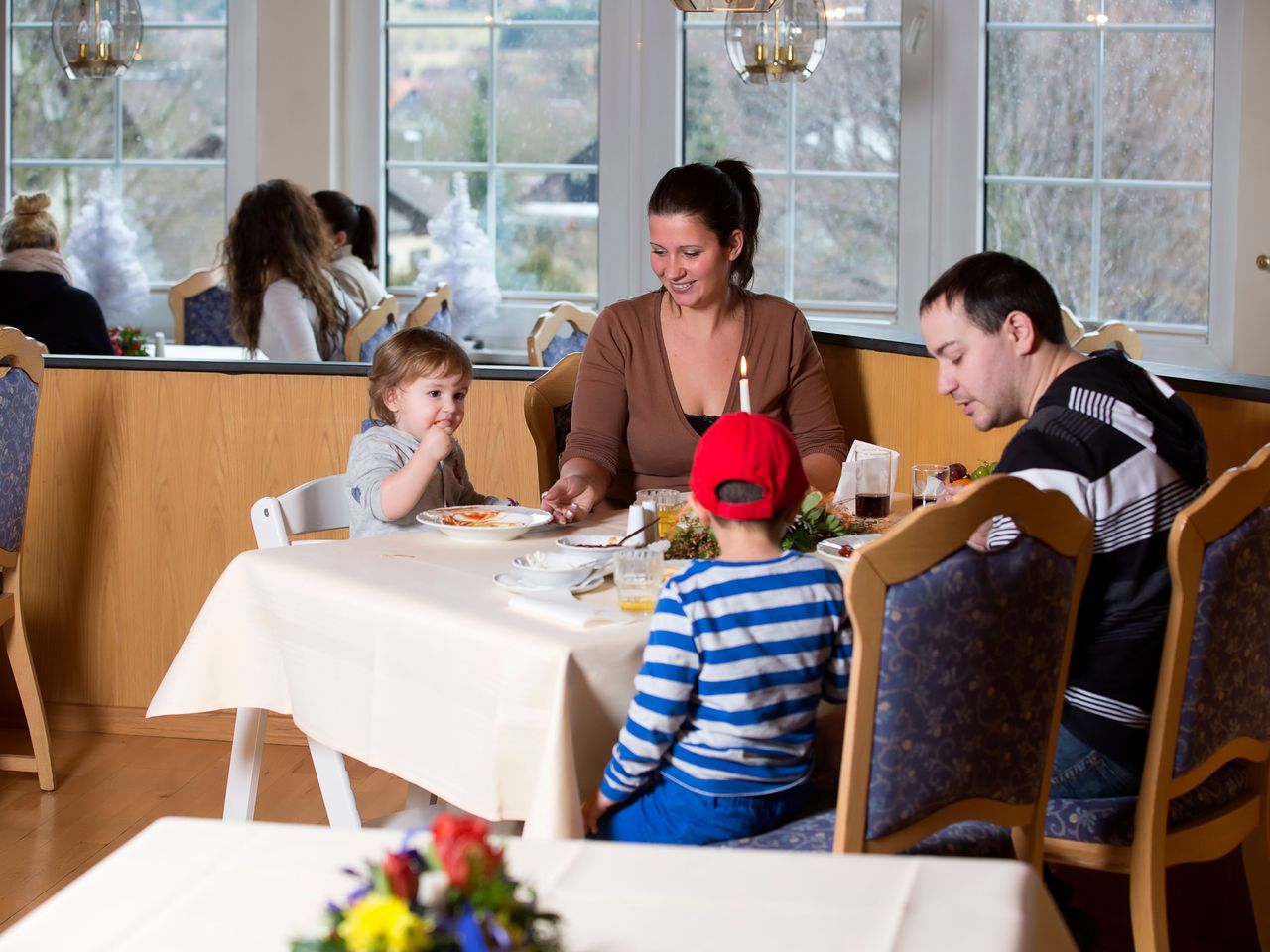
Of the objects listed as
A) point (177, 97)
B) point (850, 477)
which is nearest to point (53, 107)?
point (177, 97)

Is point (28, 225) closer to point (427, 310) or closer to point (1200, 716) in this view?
point (427, 310)

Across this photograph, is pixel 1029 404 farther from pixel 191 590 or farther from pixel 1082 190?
pixel 1082 190

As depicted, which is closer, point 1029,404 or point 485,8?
point 1029,404

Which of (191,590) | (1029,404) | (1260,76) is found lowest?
(191,590)

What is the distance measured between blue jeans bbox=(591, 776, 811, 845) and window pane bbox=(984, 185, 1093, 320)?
439cm

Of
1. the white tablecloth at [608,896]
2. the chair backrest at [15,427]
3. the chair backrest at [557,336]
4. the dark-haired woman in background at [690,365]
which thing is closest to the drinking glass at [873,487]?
the dark-haired woman in background at [690,365]

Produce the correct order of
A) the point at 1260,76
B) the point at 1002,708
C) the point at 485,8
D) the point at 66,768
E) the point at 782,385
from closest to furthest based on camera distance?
the point at 1002,708, the point at 782,385, the point at 66,768, the point at 1260,76, the point at 485,8

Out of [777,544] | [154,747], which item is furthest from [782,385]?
[154,747]

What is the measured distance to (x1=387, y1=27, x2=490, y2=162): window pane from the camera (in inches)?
248

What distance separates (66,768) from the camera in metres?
3.37

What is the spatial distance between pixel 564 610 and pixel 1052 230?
4.47m

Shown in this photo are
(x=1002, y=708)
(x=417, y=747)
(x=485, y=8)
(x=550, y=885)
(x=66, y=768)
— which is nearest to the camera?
(x=550, y=885)

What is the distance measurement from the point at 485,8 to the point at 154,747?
3.77 metres

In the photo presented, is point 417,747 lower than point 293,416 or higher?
lower
